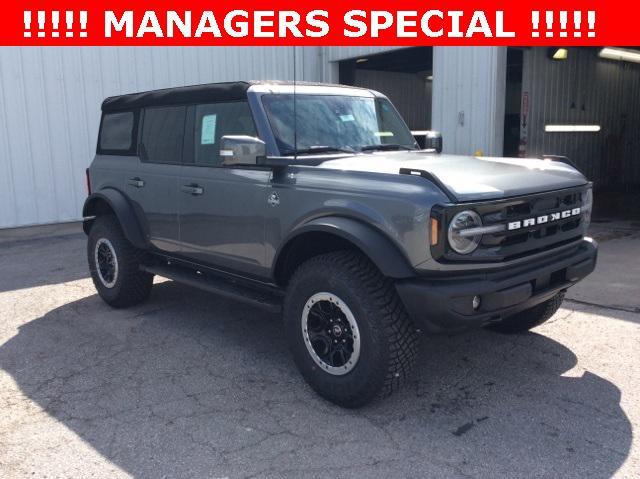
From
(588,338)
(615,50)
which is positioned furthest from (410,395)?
(615,50)

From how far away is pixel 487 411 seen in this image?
349 cm

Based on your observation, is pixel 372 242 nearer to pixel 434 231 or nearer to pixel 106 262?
pixel 434 231

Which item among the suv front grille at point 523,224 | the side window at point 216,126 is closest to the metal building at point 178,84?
the side window at point 216,126

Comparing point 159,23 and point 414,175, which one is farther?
point 159,23

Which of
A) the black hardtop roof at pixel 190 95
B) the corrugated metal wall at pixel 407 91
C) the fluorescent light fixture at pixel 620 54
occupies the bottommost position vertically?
the black hardtop roof at pixel 190 95

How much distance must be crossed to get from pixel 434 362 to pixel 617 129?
15.2 m

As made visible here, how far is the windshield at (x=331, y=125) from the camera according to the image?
4.16 m

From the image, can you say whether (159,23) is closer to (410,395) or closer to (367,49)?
(367,49)

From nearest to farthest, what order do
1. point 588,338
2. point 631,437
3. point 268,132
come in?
point 631,437
point 268,132
point 588,338

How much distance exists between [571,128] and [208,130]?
489 inches

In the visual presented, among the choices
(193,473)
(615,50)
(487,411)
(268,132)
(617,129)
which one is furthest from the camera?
(617,129)

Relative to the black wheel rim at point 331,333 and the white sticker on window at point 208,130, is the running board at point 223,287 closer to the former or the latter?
the black wheel rim at point 331,333

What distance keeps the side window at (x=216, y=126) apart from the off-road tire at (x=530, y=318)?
7.76 feet

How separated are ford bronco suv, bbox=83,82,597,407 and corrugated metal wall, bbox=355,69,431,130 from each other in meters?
14.1
